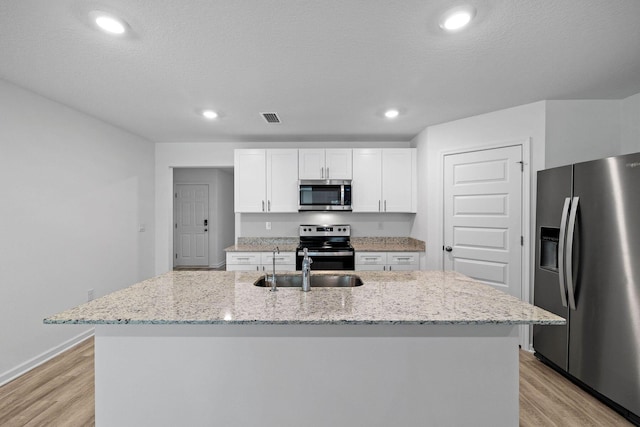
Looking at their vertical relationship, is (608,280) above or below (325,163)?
below

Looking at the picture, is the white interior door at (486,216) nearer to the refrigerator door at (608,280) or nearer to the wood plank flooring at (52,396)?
the refrigerator door at (608,280)

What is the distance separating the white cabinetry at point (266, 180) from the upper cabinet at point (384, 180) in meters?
0.88

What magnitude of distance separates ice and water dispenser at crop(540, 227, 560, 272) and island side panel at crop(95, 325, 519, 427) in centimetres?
157

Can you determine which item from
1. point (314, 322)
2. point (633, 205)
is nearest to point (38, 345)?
point (314, 322)

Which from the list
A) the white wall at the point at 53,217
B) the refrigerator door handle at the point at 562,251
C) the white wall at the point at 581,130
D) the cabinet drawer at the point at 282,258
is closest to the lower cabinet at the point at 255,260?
the cabinet drawer at the point at 282,258

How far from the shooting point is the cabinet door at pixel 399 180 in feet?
13.1

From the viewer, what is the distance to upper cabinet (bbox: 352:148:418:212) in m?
4.01

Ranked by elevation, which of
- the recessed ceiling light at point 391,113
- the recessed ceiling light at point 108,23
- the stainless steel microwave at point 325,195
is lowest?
the stainless steel microwave at point 325,195

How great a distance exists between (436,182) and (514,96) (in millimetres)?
1170

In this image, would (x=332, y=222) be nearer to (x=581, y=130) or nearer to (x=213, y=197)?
(x=581, y=130)

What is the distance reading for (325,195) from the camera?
396cm

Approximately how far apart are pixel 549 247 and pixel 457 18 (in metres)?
2.14

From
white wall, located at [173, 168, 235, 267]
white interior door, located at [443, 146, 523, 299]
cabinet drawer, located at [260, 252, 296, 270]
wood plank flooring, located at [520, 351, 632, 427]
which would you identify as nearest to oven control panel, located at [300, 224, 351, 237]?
cabinet drawer, located at [260, 252, 296, 270]

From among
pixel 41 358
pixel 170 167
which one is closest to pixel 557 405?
pixel 41 358
